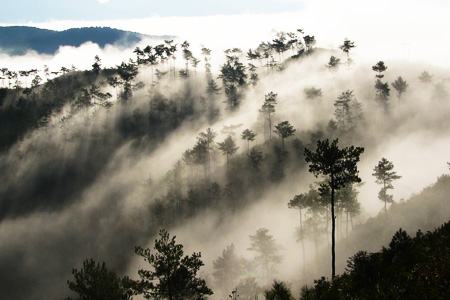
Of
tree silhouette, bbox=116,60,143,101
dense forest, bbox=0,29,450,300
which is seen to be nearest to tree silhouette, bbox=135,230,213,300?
dense forest, bbox=0,29,450,300

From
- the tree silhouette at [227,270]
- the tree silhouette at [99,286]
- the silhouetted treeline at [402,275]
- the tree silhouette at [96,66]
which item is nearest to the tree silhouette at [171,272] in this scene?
the tree silhouette at [99,286]

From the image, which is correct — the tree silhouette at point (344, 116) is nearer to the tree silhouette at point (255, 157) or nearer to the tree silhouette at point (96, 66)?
the tree silhouette at point (255, 157)

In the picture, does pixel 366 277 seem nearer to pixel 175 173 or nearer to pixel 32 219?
pixel 175 173

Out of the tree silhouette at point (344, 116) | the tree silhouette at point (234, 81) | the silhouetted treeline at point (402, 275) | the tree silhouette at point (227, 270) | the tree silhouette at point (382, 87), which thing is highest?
the tree silhouette at point (234, 81)

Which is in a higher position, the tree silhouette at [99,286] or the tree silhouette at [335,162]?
the tree silhouette at [335,162]

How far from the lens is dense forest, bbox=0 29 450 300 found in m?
48.2

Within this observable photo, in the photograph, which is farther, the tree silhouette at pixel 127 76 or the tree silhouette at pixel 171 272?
the tree silhouette at pixel 127 76

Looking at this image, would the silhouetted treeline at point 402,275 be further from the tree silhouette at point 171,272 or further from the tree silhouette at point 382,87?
the tree silhouette at point 382,87

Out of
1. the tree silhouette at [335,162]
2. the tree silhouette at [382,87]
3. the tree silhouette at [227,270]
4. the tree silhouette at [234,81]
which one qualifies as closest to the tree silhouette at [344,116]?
the tree silhouette at [382,87]

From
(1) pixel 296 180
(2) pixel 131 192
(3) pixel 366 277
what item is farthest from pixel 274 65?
(3) pixel 366 277

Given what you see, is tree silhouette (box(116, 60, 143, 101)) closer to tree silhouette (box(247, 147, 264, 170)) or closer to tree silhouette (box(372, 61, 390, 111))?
tree silhouette (box(247, 147, 264, 170))

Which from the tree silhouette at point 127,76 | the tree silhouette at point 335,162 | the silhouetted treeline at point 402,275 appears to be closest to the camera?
the silhouetted treeline at point 402,275

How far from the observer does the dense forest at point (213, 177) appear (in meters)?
48.2

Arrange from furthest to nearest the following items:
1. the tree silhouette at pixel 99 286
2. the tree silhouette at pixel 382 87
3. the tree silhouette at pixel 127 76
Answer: the tree silhouette at pixel 127 76 < the tree silhouette at pixel 382 87 < the tree silhouette at pixel 99 286
